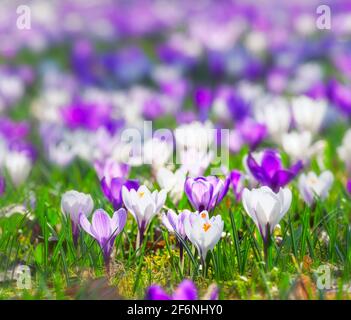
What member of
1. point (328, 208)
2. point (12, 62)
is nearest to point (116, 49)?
point (12, 62)

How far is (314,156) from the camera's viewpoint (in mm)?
3873

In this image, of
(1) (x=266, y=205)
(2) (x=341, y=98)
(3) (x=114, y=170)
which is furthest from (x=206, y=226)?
(2) (x=341, y=98)

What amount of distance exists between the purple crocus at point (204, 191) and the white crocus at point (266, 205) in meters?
0.14

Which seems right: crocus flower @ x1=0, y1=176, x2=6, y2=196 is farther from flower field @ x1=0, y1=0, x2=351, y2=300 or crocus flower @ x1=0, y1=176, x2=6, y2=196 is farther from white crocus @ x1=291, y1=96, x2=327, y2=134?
white crocus @ x1=291, y1=96, x2=327, y2=134

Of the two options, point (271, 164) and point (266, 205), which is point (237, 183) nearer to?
point (271, 164)

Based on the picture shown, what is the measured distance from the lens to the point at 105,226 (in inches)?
104

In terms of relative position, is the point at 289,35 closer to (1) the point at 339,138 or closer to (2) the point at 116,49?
(2) the point at 116,49

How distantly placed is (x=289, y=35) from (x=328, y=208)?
16.5ft

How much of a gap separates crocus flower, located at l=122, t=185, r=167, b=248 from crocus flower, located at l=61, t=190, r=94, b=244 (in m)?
0.17

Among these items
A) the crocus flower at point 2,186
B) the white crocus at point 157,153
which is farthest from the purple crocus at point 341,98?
the crocus flower at point 2,186

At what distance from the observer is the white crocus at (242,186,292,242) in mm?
2615

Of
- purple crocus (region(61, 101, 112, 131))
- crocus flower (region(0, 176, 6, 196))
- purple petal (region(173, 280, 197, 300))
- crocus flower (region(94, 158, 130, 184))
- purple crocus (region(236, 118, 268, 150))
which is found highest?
purple crocus (region(61, 101, 112, 131))

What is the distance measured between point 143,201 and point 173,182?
37cm

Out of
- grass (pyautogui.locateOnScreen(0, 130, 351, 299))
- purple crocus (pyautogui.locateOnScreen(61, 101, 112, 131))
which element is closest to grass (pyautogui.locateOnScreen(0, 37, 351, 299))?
grass (pyautogui.locateOnScreen(0, 130, 351, 299))
